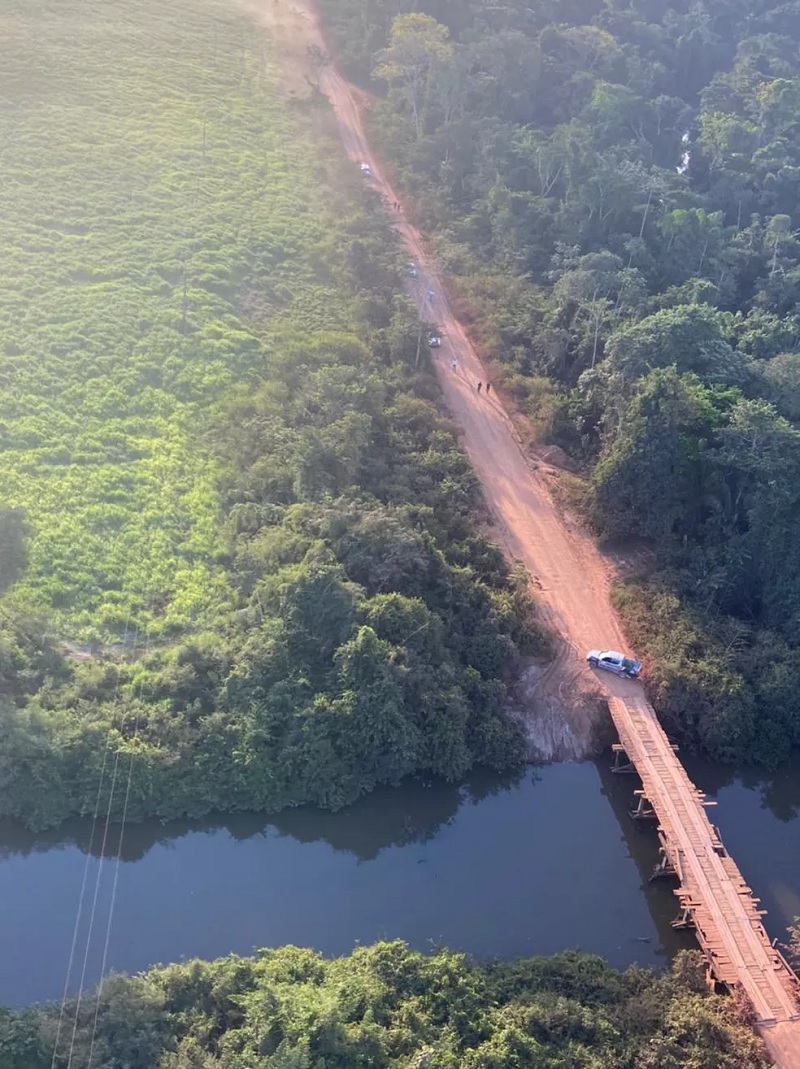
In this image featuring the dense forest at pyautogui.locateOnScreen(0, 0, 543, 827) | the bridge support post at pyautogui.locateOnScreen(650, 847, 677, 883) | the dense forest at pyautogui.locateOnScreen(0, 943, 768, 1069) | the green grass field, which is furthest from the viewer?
the green grass field

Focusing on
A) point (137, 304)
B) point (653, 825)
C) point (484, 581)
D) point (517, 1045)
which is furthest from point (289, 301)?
point (517, 1045)

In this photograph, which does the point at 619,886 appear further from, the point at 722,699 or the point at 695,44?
the point at 695,44

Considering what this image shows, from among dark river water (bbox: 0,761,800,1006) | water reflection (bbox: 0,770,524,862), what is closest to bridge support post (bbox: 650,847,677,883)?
dark river water (bbox: 0,761,800,1006)

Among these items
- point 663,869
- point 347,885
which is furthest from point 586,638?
point 347,885

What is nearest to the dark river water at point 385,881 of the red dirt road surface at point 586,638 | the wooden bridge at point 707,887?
the wooden bridge at point 707,887

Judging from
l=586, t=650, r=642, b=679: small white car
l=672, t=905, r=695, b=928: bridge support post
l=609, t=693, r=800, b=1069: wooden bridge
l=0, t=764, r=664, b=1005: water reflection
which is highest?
l=586, t=650, r=642, b=679: small white car

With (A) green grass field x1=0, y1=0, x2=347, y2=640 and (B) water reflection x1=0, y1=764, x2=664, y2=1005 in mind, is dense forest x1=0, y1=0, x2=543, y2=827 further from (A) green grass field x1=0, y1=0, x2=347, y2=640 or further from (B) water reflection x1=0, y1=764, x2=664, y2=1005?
(B) water reflection x1=0, y1=764, x2=664, y2=1005
